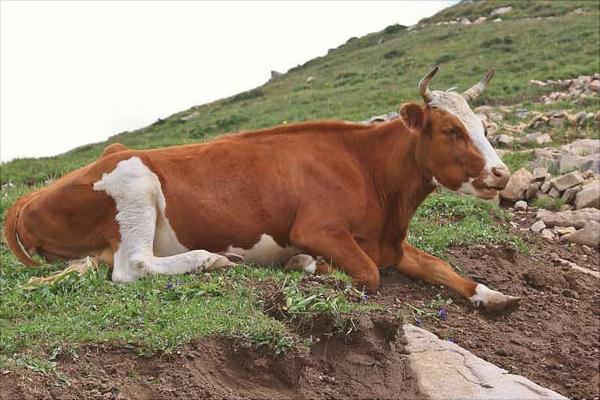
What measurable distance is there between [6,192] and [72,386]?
9.92 m

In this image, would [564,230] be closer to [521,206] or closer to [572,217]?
[572,217]

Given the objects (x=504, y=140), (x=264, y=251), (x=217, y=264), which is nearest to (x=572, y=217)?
(x=504, y=140)

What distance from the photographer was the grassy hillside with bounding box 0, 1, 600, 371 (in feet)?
20.6

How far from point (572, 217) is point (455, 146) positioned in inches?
154

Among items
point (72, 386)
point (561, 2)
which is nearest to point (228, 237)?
point (72, 386)

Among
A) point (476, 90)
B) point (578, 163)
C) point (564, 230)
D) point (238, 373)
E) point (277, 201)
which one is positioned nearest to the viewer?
Result: point (238, 373)

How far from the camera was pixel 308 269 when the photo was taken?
27.1ft

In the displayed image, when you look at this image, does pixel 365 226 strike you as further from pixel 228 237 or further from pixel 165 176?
pixel 165 176

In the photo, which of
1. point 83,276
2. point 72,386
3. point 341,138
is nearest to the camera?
point 72,386

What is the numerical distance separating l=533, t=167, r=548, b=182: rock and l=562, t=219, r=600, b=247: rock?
1.82m

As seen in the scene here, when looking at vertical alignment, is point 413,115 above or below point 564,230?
above

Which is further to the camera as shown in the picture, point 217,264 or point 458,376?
point 217,264

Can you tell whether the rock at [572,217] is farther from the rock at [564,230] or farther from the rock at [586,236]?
the rock at [586,236]

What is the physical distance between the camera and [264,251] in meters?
8.59
